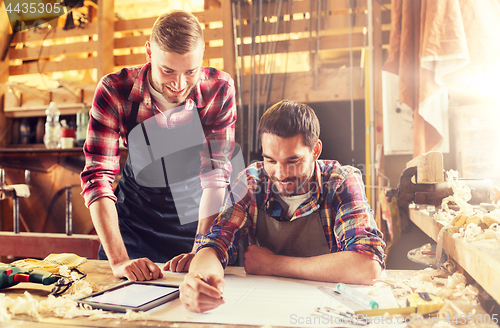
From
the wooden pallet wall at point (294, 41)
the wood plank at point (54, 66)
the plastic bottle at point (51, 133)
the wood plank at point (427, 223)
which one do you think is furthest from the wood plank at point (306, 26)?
the plastic bottle at point (51, 133)

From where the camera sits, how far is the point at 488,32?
1516 mm

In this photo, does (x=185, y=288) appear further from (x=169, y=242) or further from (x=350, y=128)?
(x=350, y=128)

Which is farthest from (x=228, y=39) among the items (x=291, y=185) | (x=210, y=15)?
(x=291, y=185)

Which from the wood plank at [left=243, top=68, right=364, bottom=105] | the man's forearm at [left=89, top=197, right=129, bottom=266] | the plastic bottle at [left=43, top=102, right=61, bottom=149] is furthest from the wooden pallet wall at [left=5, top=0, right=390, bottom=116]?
the man's forearm at [left=89, top=197, right=129, bottom=266]

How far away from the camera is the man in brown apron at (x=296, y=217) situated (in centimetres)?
95

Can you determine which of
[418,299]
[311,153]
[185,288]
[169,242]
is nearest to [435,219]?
[311,153]

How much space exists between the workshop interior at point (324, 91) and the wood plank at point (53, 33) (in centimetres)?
1

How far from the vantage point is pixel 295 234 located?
1.18 m

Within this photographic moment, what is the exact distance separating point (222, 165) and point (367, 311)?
82 cm

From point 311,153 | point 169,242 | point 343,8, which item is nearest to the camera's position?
point 311,153

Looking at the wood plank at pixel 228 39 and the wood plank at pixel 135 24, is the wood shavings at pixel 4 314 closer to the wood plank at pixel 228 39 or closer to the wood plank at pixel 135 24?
the wood plank at pixel 228 39

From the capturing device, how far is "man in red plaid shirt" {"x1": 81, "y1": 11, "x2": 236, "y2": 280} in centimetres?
114

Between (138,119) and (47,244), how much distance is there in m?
1.50

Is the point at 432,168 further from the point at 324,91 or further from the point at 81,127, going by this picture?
the point at 81,127
